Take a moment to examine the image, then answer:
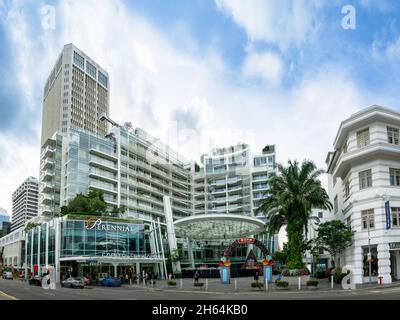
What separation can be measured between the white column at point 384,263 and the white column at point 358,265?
219 cm

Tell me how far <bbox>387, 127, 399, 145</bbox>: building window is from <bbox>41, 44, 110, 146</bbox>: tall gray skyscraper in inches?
4923

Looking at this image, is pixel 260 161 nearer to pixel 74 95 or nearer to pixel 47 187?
pixel 47 187

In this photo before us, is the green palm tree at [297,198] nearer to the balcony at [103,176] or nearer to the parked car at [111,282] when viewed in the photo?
the parked car at [111,282]

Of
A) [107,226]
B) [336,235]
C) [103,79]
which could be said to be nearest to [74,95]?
[103,79]

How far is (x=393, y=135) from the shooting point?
42312mm

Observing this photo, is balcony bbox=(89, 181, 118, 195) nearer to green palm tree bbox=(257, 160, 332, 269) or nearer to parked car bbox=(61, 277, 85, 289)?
parked car bbox=(61, 277, 85, 289)

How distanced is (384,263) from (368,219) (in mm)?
4060

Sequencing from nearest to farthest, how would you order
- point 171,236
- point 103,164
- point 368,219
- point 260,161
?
1. point 368,219
2. point 171,236
3. point 103,164
4. point 260,161

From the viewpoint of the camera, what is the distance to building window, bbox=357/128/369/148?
4247 centimetres

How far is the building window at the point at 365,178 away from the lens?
137 ft

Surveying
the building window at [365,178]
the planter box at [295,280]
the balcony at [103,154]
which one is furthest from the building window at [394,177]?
the balcony at [103,154]

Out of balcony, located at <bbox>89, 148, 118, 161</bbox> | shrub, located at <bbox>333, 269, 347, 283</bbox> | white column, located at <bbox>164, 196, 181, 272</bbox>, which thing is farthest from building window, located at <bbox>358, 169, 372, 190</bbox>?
balcony, located at <bbox>89, 148, 118, 161</bbox>

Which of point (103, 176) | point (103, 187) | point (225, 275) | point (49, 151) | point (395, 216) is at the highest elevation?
point (49, 151)
